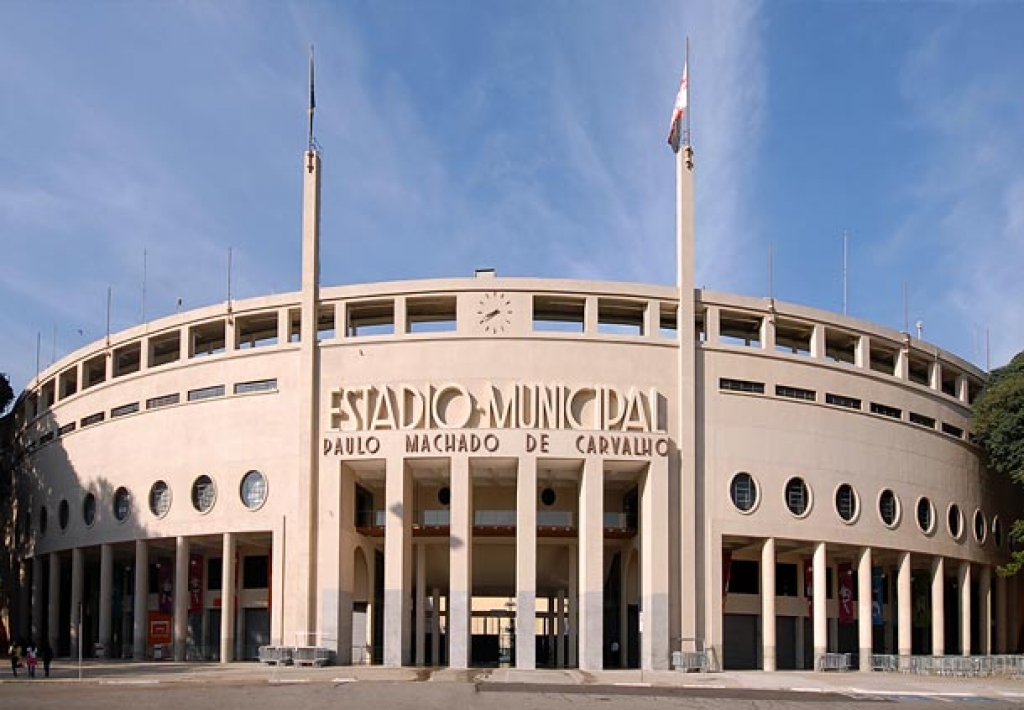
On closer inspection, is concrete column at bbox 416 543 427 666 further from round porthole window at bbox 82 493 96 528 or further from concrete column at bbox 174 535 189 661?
round porthole window at bbox 82 493 96 528

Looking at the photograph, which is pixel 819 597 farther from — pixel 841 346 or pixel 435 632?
pixel 435 632

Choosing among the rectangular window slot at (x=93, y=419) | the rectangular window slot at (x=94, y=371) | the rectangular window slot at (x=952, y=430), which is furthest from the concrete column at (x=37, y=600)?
the rectangular window slot at (x=952, y=430)

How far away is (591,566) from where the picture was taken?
2265 inches

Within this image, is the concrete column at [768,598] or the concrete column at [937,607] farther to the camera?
the concrete column at [937,607]

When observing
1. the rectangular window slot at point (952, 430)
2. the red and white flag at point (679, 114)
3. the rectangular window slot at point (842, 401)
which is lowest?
the rectangular window slot at point (952, 430)

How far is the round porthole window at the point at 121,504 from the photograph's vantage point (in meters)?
67.6

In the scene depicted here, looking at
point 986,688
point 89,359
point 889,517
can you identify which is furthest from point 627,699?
point 89,359

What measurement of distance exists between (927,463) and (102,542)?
145 feet

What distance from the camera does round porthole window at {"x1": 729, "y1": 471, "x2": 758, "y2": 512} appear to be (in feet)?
200

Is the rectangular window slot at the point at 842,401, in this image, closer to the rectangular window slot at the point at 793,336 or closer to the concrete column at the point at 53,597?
the rectangular window slot at the point at 793,336

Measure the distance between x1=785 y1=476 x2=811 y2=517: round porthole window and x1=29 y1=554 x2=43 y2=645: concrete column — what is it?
44.6 meters

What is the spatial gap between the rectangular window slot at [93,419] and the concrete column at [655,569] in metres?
29.6

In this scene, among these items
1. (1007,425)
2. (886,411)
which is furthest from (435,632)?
(1007,425)

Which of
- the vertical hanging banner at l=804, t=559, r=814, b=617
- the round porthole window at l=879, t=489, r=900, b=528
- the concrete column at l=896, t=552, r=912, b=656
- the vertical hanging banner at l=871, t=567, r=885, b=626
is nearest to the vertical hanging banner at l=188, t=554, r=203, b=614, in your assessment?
the vertical hanging banner at l=804, t=559, r=814, b=617
